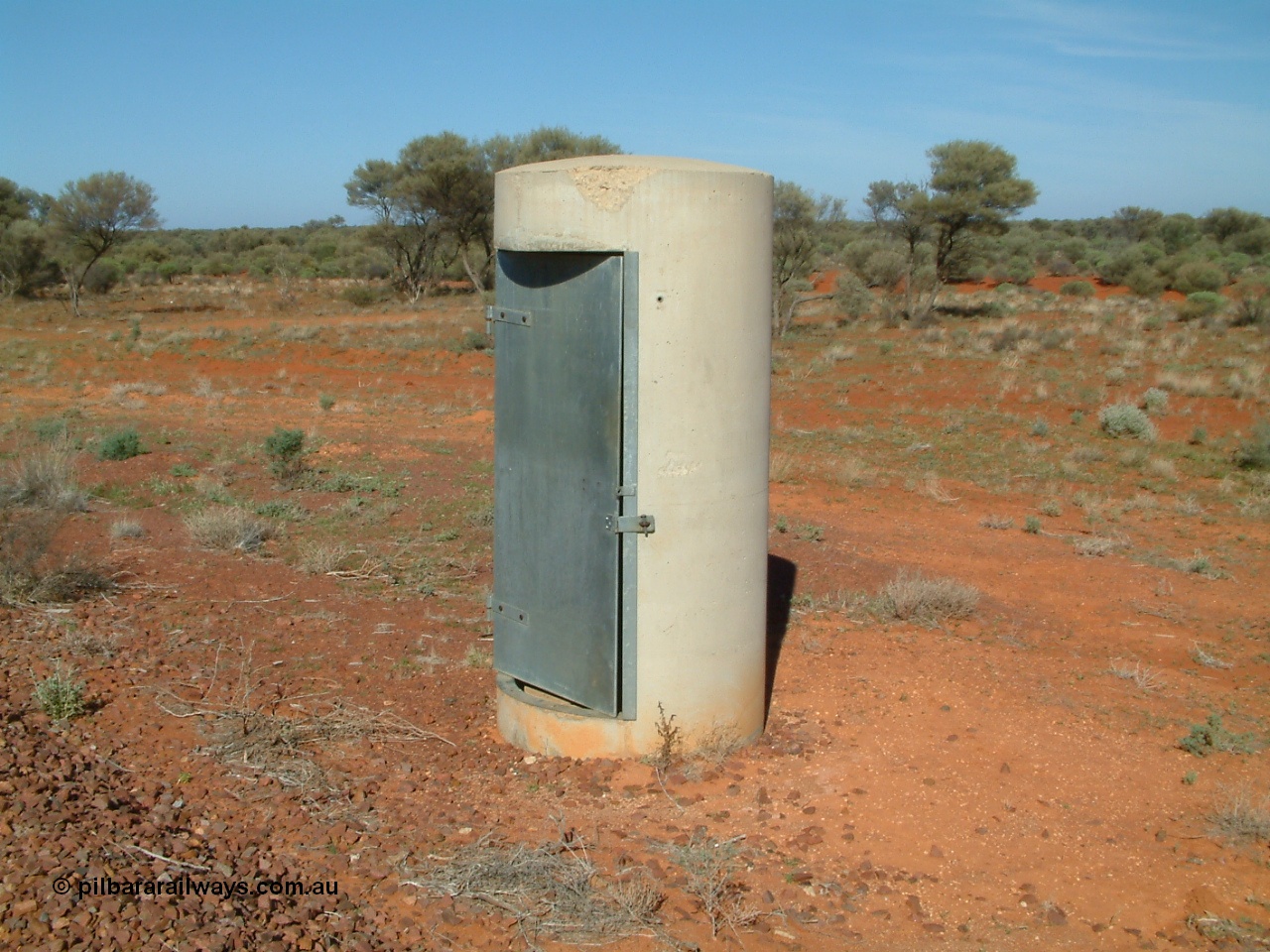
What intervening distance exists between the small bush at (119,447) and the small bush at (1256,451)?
13688 mm

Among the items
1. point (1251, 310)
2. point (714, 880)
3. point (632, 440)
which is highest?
point (1251, 310)

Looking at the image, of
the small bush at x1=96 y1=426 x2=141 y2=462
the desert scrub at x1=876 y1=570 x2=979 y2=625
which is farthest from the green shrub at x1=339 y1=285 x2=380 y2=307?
the desert scrub at x1=876 y1=570 x2=979 y2=625

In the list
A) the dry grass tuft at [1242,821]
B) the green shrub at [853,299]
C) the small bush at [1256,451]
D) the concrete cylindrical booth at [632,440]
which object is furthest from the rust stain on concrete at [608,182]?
the green shrub at [853,299]

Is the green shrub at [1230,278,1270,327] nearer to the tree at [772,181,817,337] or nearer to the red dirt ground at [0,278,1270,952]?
the tree at [772,181,817,337]

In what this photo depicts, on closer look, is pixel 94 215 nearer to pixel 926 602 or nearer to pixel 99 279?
pixel 99 279

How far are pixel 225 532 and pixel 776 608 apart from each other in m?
4.18

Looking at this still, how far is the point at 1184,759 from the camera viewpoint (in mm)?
5246

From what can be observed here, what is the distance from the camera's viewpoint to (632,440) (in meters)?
4.65

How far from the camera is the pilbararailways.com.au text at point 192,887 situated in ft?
11.2

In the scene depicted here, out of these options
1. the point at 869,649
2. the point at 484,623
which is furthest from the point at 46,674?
the point at 869,649

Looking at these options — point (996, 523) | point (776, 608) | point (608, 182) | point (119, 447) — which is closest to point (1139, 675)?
point (776, 608)

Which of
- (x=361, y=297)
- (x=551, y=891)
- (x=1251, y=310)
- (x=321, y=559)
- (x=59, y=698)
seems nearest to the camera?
(x=551, y=891)

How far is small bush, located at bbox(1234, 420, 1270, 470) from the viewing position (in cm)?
1428

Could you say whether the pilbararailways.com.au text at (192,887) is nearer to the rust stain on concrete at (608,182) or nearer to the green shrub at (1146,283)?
the rust stain on concrete at (608,182)
